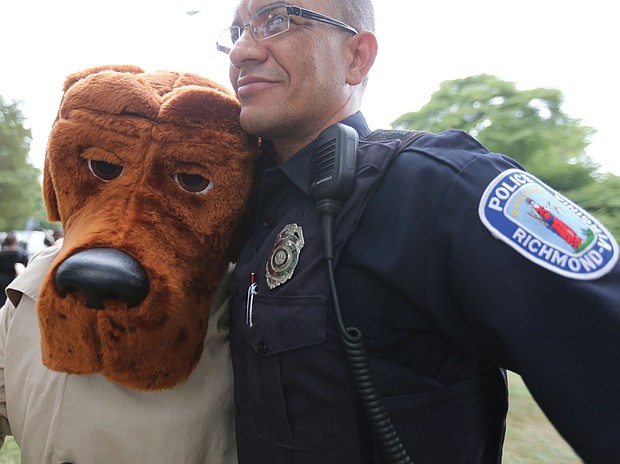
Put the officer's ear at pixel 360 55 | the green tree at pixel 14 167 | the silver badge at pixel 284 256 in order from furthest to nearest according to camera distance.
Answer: the green tree at pixel 14 167 → the officer's ear at pixel 360 55 → the silver badge at pixel 284 256

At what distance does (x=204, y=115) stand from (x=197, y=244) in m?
0.39

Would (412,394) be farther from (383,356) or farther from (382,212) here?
(382,212)

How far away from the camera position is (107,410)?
4.08 ft

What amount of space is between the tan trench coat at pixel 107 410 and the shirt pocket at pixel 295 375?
0.22 m

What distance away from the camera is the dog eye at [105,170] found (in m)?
1.24

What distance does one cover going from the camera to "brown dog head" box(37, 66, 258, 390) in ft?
3.50

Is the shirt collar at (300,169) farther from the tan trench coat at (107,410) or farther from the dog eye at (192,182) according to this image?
the tan trench coat at (107,410)

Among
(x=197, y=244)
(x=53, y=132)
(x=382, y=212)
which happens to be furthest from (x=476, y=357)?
(x=53, y=132)

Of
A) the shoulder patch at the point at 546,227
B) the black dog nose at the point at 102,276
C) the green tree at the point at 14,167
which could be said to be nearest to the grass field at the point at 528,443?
the shoulder patch at the point at 546,227

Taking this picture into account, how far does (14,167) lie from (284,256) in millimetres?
23697

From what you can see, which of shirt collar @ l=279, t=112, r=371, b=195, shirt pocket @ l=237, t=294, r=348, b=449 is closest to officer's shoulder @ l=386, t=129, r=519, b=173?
shirt collar @ l=279, t=112, r=371, b=195

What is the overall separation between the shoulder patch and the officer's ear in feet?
2.46

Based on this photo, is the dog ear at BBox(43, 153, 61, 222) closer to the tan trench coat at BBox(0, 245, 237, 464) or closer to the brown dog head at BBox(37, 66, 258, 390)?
the brown dog head at BBox(37, 66, 258, 390)

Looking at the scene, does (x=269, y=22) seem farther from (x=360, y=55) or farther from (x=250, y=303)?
(x=250, y=303)
